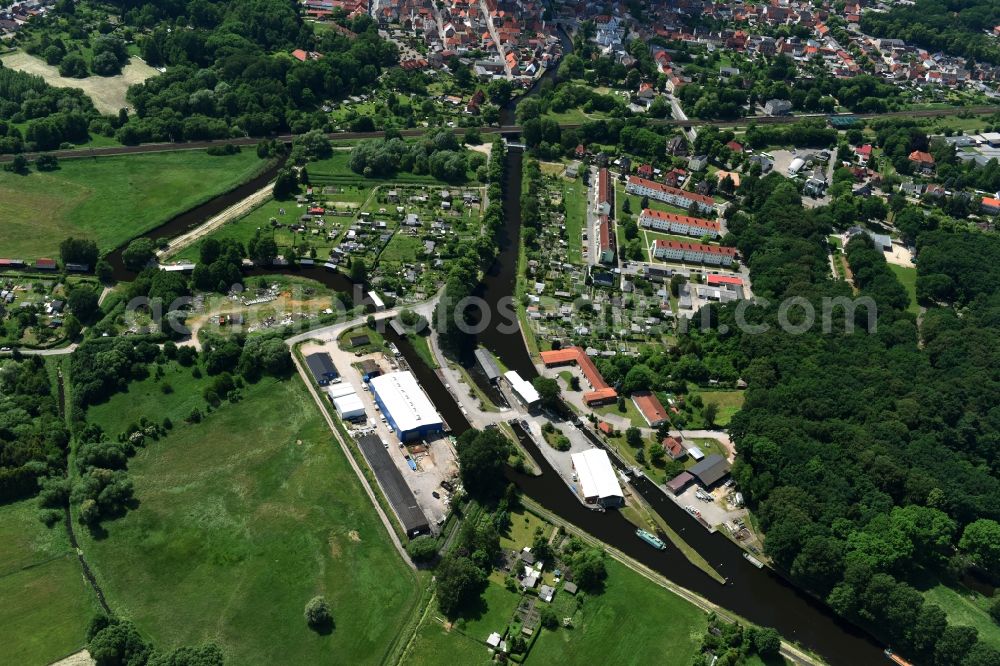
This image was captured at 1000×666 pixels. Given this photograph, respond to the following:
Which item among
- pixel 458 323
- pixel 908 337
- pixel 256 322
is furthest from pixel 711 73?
pixel 256 322

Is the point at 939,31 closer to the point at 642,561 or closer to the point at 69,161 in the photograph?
the point at 642,561

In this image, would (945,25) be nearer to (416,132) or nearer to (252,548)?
(416,132)

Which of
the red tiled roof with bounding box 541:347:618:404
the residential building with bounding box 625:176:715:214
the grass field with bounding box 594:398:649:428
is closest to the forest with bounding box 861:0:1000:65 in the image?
the residential building with bounding box 625:176:715:214

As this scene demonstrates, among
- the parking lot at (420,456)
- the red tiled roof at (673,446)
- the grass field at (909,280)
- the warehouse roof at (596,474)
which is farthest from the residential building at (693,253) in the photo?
the parking lot at (420,456)

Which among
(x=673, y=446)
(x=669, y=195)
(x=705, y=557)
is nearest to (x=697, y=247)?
(x=669, y=195)

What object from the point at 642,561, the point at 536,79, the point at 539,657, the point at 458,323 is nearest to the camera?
the point at 539,657

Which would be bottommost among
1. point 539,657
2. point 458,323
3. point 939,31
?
point 539,657

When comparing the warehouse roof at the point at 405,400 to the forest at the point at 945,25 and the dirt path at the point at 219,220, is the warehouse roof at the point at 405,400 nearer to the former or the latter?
the dirt path at the point at 219,220
